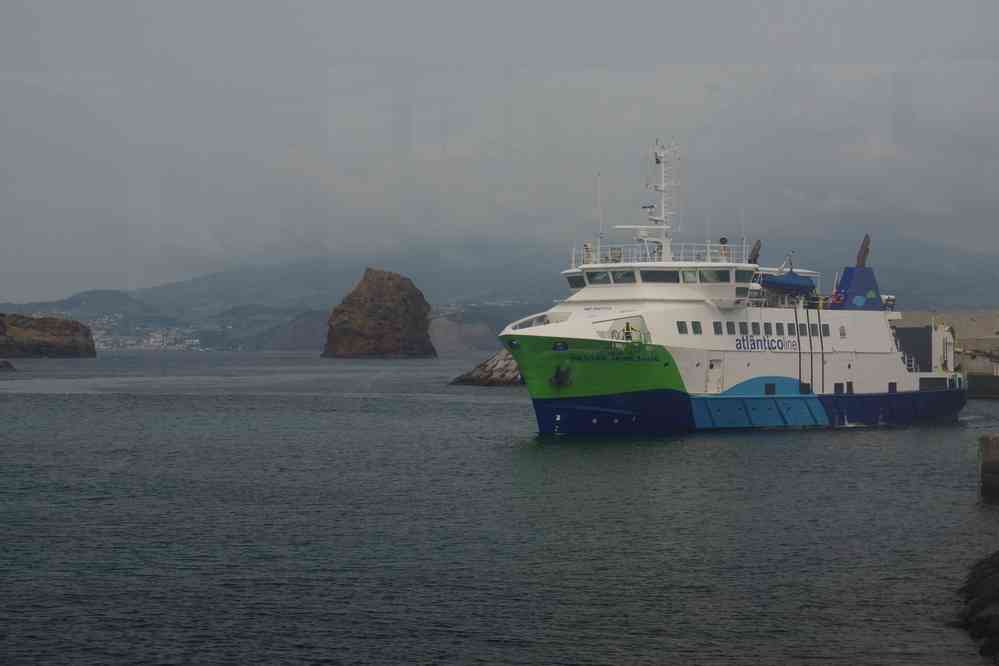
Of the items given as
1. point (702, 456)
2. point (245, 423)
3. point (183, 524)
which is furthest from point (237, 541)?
point (245, 423)

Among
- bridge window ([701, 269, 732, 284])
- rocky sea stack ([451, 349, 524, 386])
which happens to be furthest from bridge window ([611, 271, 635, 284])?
A: rocky sea stack ([451, 349, 524, 386])

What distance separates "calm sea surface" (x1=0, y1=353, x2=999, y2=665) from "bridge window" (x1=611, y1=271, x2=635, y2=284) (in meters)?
7.78

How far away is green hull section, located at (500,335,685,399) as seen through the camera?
51.8m

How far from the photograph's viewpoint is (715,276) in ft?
183

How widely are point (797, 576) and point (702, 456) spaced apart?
2040 centimetres

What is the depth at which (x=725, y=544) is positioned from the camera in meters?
32.6

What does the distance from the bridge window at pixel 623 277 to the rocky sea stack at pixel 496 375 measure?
65.6 m

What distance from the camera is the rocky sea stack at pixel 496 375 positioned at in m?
124

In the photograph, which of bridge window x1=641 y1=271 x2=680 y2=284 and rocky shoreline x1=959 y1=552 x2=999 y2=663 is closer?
rocky shoreline x1=959 y1=552 x2=999 y2=663

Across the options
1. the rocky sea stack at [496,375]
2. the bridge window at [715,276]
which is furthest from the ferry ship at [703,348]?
the rocky sea stack at [496,375]

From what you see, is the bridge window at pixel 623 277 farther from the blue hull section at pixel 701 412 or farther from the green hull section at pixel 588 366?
the blue hull section at pixel 701 412

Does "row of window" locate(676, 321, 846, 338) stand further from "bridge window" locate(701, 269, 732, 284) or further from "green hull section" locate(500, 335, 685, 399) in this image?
"green hull section" locate(500, 335, 685, 399)

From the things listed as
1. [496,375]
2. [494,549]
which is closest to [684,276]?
[494,549]

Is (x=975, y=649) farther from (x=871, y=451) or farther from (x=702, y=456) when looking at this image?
(x=871, y=451)
